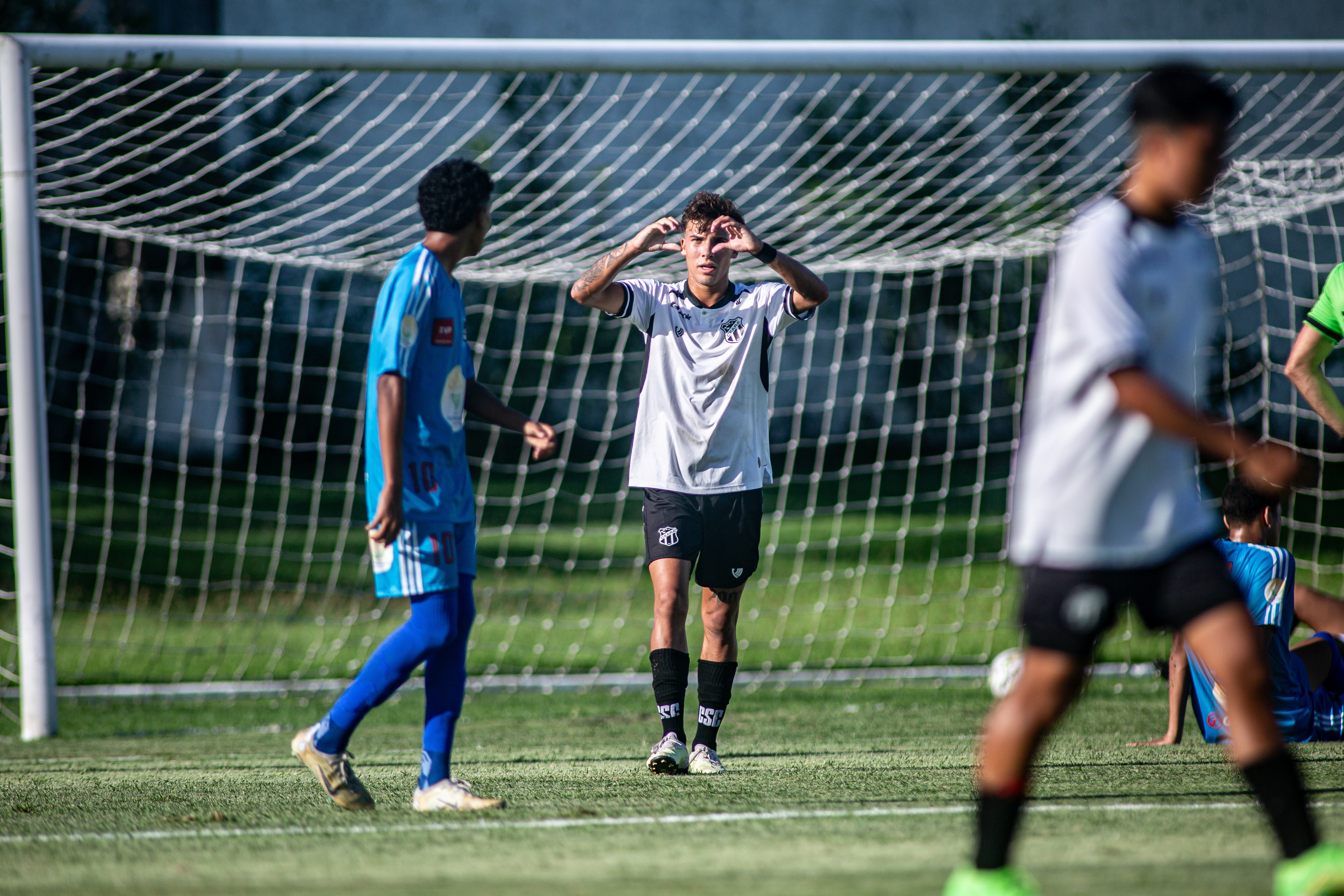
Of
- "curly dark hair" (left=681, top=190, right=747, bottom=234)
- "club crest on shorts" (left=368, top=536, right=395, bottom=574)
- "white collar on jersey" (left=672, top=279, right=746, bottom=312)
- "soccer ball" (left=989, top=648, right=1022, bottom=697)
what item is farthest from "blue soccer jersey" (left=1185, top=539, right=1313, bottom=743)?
"club crest on shorts" (left=368, top=536, right=395, bottom=574)

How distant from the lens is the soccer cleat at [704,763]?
14.4 ft

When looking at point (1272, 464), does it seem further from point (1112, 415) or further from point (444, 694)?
point (444, 694)

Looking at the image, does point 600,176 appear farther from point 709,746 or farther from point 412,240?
point 709,746

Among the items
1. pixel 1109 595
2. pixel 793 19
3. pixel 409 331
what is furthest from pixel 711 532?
pixel 793 19

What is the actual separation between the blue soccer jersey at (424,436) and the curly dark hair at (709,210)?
50.1 inches

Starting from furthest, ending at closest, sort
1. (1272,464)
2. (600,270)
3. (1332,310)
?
(600,270)
(1332,310)
(1272,464)

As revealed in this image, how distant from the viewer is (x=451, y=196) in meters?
3.60

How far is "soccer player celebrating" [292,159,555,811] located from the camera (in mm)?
3439

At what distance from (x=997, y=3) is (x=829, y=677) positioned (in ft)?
34.7

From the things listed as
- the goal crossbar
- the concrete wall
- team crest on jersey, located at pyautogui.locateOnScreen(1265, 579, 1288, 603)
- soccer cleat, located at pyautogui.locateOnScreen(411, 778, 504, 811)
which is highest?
the concrete wall

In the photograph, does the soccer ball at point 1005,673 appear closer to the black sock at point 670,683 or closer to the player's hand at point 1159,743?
the player's hand at point 1159,743

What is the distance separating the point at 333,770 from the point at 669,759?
1.29 metres

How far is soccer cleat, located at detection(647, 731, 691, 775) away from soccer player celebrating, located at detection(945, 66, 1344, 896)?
1984 mm

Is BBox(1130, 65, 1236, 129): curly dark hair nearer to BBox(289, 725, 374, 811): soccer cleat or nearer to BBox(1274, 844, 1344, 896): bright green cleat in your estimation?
BBox(1274, 844, 1344, 896): bright green cleat
